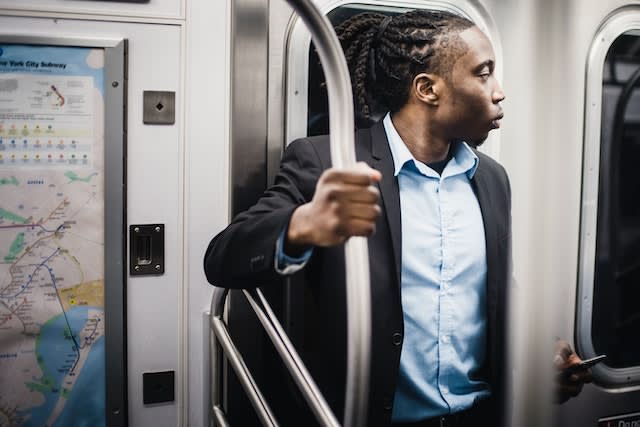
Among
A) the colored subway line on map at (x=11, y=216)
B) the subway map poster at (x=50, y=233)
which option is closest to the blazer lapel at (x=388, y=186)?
the subway map poster at (x=50, y=233)

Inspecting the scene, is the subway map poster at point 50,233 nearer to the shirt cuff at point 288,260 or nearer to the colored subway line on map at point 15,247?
the colored subway line on map at point 15,247

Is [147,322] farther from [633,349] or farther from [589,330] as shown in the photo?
[633,349]

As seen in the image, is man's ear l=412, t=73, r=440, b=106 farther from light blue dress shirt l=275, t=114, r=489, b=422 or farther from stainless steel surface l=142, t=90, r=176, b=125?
stainless steel surface l=142, t=90, r=176, b=125

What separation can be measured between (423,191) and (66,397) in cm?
129

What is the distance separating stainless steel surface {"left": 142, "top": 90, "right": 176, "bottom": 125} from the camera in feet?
5.14

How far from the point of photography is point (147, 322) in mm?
1632

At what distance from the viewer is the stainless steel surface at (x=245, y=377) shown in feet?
4.15

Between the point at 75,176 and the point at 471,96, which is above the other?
the point at 471,96

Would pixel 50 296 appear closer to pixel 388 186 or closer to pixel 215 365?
pixel 215 365

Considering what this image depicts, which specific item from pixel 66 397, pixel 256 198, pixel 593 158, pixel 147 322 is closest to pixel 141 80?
pixel 256 198

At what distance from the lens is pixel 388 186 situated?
132 centimetres

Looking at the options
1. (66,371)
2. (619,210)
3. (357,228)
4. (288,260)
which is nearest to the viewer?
(357,228)

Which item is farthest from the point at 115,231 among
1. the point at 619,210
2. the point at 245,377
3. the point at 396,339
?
the point at 619,210

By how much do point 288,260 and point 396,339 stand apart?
46cm
